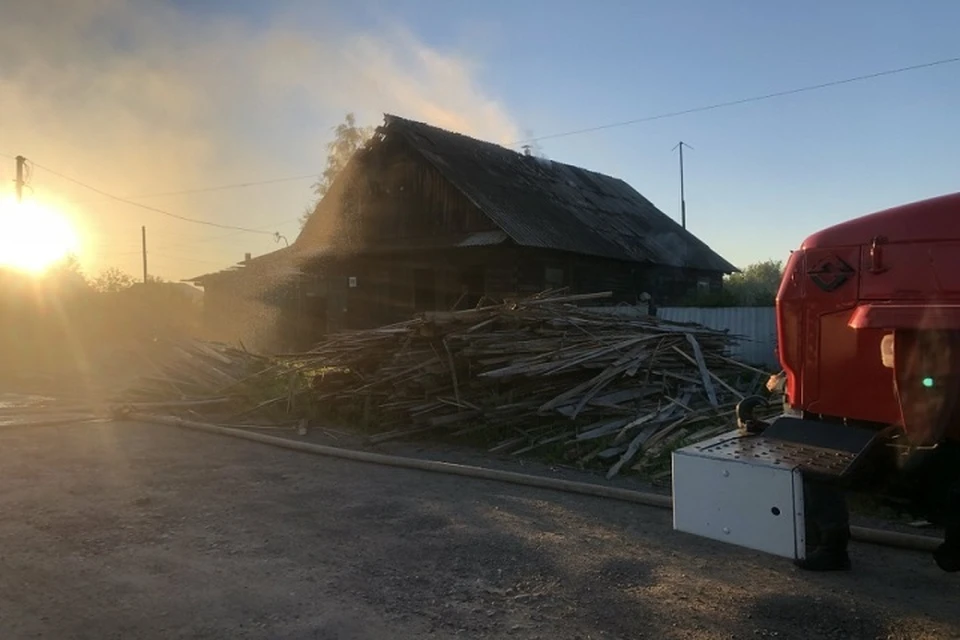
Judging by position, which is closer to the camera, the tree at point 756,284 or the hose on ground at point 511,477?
the hose on ground at point 511,477

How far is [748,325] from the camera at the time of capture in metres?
17.3

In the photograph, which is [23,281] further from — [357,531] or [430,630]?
[430,630]

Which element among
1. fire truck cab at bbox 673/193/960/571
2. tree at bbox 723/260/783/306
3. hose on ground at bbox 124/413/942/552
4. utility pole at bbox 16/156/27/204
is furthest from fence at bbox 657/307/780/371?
utility pole at bbox 16/156/27/204

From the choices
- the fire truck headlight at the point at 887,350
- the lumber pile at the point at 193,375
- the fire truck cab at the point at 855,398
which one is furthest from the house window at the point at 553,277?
the fire truck headlight at the point at 887,350

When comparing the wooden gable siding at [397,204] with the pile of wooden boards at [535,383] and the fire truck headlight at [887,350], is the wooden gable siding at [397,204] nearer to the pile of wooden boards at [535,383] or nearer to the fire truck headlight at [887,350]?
the pile of wooden boards at [535,383]

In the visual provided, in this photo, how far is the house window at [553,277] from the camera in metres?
21.9

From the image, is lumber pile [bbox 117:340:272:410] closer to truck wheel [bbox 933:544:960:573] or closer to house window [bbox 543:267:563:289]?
house window [bbox 543:267:563:289]

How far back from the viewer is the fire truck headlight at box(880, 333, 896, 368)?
379cm

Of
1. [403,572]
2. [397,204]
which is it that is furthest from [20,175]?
[403,572]

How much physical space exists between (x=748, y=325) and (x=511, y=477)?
1132 cm

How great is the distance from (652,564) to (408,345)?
6638 mm

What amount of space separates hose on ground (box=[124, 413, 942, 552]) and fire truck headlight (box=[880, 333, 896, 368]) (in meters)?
2.20

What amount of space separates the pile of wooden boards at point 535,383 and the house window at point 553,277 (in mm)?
9472

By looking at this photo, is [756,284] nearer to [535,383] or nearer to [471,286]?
[471,286]
